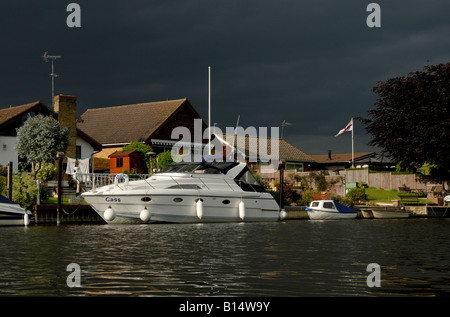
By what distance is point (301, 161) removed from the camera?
266 feet

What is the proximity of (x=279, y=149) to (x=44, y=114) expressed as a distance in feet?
121

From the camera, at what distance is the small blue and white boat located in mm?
42369

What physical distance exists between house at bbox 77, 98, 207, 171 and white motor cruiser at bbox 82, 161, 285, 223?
24.6m

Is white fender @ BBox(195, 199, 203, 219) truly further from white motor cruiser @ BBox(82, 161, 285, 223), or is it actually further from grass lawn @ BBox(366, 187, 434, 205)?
grass lawn @ BBox(366, 187, 434, 205)

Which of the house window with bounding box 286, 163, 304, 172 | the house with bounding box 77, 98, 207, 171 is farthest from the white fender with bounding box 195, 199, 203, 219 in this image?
the house window with bounding box 286, 163, 304, 172

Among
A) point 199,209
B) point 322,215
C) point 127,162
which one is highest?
point 127,162

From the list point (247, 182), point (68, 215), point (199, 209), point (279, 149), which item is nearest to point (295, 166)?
point (279, 149)

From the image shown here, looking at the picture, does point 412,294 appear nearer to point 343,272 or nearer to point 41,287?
point 343,272

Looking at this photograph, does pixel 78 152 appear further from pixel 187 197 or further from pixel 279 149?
pixel 279 149

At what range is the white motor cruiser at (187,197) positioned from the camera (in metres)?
32.9

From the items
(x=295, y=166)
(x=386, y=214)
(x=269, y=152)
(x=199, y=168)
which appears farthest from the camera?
(x=295, y=166)

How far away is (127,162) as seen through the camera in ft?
179

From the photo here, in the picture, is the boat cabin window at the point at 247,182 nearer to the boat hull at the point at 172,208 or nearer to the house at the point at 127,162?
the boat hull at the point at 172,208
